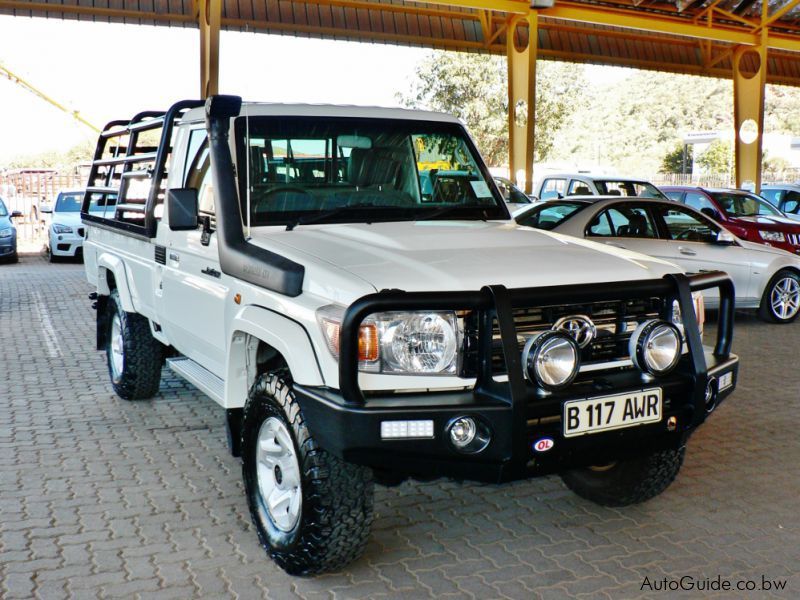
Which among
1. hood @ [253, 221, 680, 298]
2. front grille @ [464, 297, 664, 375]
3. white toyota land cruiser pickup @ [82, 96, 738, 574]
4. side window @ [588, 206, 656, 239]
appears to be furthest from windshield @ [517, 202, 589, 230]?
front grille @ [464, 297, 664, 375]

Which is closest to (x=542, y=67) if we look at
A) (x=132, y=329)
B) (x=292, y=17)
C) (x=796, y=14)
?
(x=796, y=14)

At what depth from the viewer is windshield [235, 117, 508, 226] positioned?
4410 mm

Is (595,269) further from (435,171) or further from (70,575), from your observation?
(70,575)

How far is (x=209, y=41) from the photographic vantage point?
1778 centimetres

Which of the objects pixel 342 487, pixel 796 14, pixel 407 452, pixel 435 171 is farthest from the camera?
pixel 796 14

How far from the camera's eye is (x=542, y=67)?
5112 cm

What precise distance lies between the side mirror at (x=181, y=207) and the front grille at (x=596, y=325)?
1.68 meters

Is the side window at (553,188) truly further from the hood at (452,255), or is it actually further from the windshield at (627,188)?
the hood at (452,255)

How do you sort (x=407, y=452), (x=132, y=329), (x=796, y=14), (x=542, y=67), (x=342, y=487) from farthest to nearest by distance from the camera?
1. (x=542, y=67)
2. (x=796, y=14)
3. (x=132, y=329)
4. (x=342, y=487)
5. (x=407, y=452)

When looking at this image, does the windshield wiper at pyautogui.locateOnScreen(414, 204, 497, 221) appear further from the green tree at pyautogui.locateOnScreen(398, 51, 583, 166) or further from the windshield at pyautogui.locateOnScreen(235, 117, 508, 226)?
the green tree at pyautogui.locateOnScreen(398, 51, 583, 166)

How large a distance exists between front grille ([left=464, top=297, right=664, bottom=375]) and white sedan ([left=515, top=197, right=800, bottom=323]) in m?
5.43

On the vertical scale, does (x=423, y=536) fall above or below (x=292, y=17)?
below

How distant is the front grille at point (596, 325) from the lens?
342 cm

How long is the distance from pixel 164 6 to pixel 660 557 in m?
17.9
